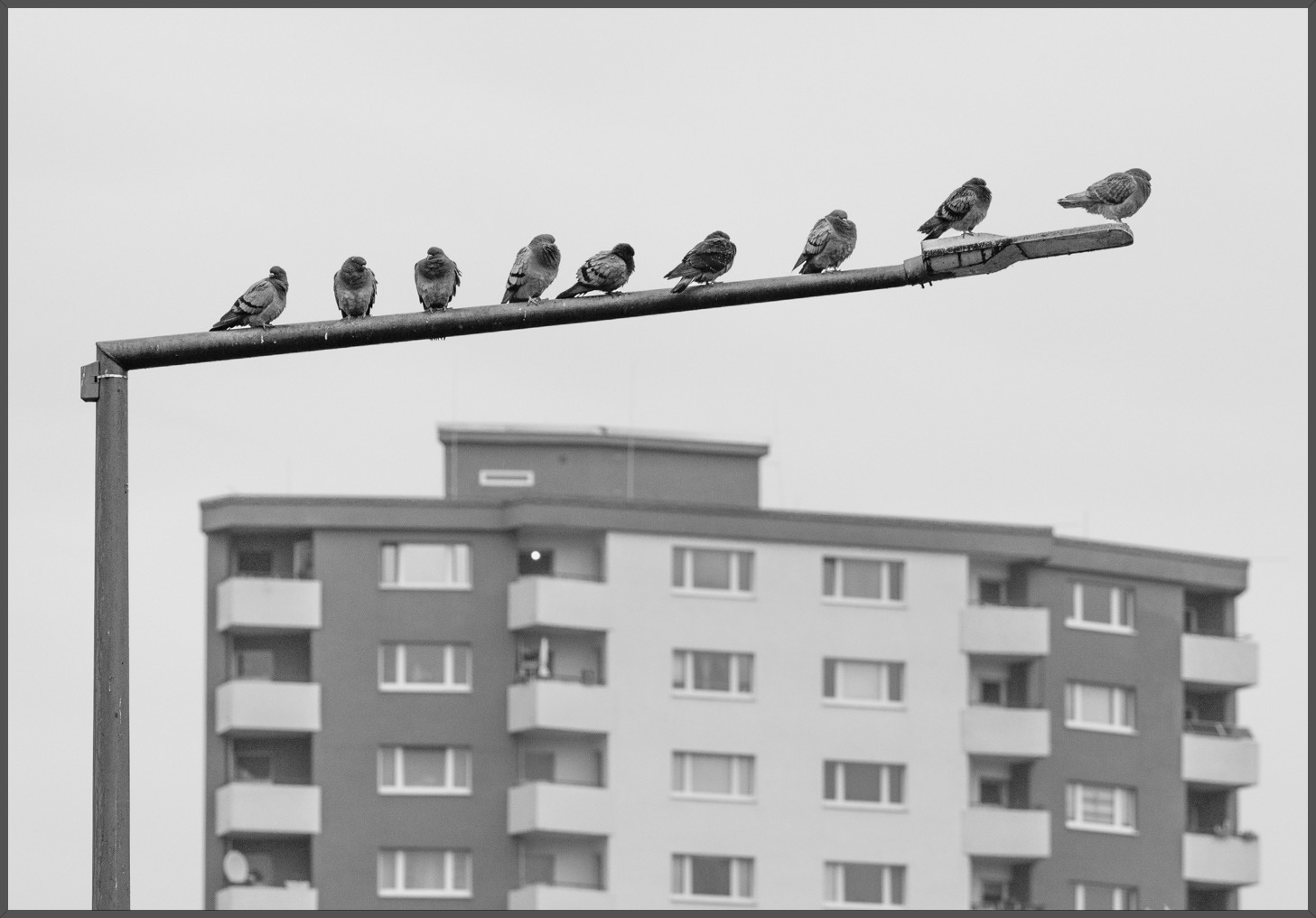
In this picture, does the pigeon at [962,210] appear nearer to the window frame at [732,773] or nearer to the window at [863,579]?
the window frame at [732,773]

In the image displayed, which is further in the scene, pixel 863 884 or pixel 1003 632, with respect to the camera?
pixel 1003 632

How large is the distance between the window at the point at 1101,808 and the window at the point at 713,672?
8.35 meters

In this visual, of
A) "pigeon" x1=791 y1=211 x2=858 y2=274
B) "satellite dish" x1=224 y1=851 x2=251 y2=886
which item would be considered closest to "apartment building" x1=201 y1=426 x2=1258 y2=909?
"satellite dish" x1=224 y1=851 x2=251 y2=886

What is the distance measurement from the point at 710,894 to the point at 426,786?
6667mm

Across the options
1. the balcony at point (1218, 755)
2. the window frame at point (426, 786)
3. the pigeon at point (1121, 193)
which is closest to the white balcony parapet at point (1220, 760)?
the balcony at point (1218, 755)

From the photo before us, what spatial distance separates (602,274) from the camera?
60.4 ft

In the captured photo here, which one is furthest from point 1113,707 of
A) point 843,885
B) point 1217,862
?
point 843,885

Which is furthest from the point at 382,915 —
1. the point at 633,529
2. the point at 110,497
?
the point at 110,497

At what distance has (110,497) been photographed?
38.6 ft

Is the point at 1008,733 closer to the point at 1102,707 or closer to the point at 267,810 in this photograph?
the point at 1102,707

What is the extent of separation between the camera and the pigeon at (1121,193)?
21.5 metres

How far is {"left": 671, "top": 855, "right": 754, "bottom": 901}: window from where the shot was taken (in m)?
69.7

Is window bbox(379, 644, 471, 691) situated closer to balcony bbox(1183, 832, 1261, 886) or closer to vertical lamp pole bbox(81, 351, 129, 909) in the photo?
balcony bbox(1183, 832, 1261, 886)

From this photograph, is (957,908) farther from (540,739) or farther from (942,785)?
(540,739)
